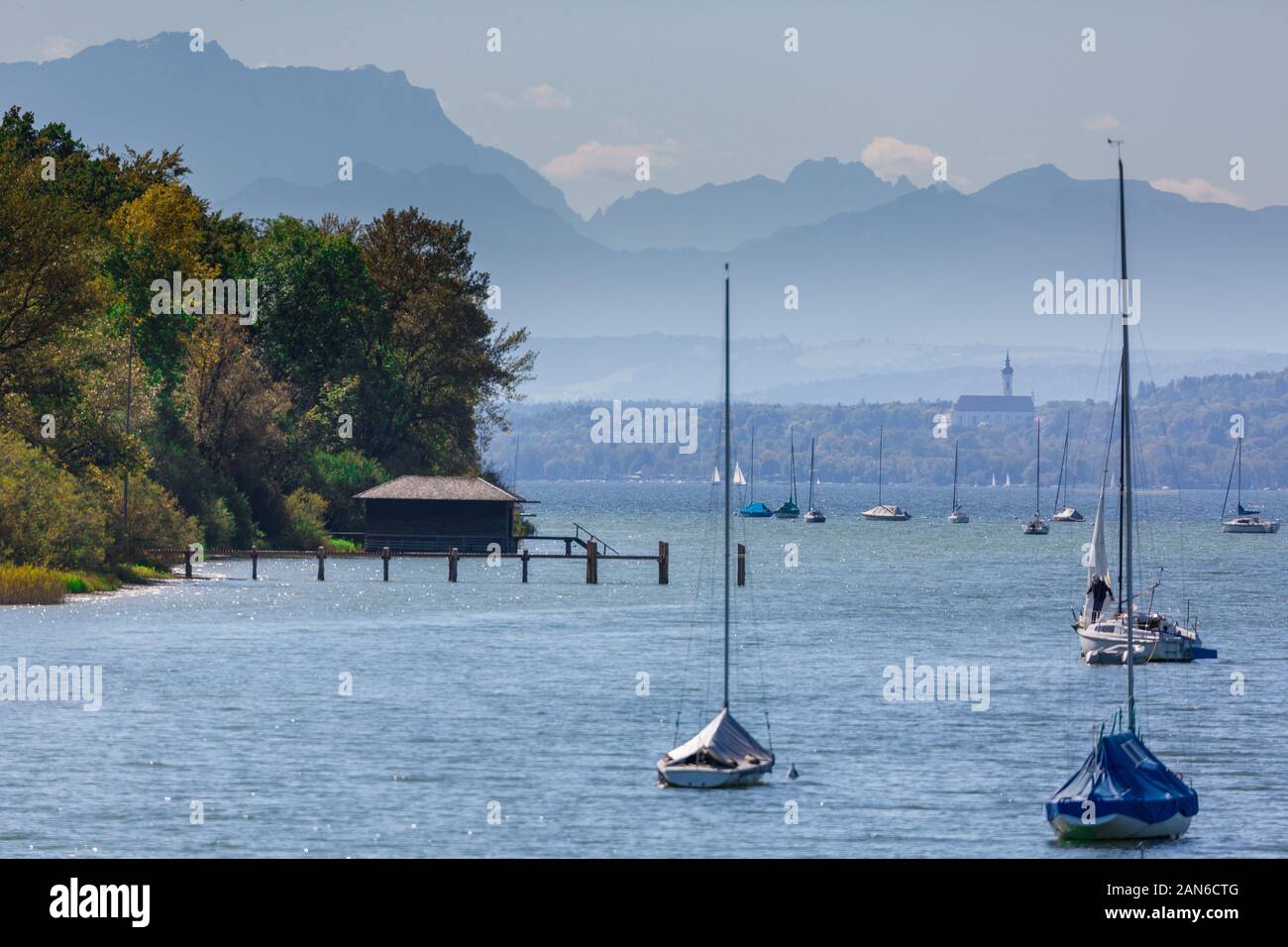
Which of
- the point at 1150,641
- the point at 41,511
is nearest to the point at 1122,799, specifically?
the point at 1150,641

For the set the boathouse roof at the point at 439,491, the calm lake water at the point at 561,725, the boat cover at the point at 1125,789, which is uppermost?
the boathouse roof at the point at 439,491

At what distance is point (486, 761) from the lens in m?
44.3

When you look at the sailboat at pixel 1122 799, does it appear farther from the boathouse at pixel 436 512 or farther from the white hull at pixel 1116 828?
the boathouse at pixel 436 512

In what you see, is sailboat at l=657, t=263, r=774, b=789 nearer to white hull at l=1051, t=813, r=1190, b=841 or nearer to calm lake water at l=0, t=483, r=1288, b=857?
calm lake water at l=0, t=483, r=1288, b=857

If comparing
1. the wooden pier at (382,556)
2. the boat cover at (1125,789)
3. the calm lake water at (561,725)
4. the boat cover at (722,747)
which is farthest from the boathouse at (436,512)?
the boat cover at (1125,789)

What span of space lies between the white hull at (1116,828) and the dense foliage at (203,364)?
53.3 meters

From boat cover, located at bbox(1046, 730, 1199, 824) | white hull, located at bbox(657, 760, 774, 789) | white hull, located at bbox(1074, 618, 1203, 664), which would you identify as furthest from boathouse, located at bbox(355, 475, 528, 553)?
boat cover, located at bbox(1046, 730, 1199, 824)

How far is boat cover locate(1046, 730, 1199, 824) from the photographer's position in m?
34.7

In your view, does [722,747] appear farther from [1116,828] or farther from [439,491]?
[439,491]

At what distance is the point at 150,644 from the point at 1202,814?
1597 inches

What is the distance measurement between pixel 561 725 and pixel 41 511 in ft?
117

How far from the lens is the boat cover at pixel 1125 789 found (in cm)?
3472
